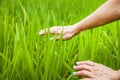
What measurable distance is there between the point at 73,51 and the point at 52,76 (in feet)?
0.96

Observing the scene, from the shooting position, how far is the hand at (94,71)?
130 centimetres

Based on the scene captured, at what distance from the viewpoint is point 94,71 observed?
1336 mm

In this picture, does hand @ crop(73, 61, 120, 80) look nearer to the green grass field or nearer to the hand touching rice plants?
the green grass field

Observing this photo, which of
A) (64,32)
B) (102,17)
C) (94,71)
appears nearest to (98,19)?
(102,17)

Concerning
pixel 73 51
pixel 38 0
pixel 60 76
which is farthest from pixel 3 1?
pixel 60 76

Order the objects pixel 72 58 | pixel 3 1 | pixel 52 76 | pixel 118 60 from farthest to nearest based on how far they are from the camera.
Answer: pixel 3 1 < pixel 72 58 < pixel 118 60 < pixel 52 76

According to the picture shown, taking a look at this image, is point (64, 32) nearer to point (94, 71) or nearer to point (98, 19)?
point (98, 19)

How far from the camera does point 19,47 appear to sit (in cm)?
134

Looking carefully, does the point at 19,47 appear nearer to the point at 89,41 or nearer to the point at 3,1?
the point at 89,41

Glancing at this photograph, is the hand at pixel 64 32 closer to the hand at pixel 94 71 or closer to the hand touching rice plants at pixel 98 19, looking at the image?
the hand touching rice plants at pixel 98 19

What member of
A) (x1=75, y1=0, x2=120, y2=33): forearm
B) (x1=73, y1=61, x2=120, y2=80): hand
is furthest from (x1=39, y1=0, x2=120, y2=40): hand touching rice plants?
(x1=73, y1=61, x2=120, y2=80): hand

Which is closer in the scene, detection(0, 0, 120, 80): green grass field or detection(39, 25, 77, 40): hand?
detection(0, 0, 120, 80): green grass field

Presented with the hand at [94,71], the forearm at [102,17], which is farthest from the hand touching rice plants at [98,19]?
the hand at [94,71]

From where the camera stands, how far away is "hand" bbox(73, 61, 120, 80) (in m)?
1.30
